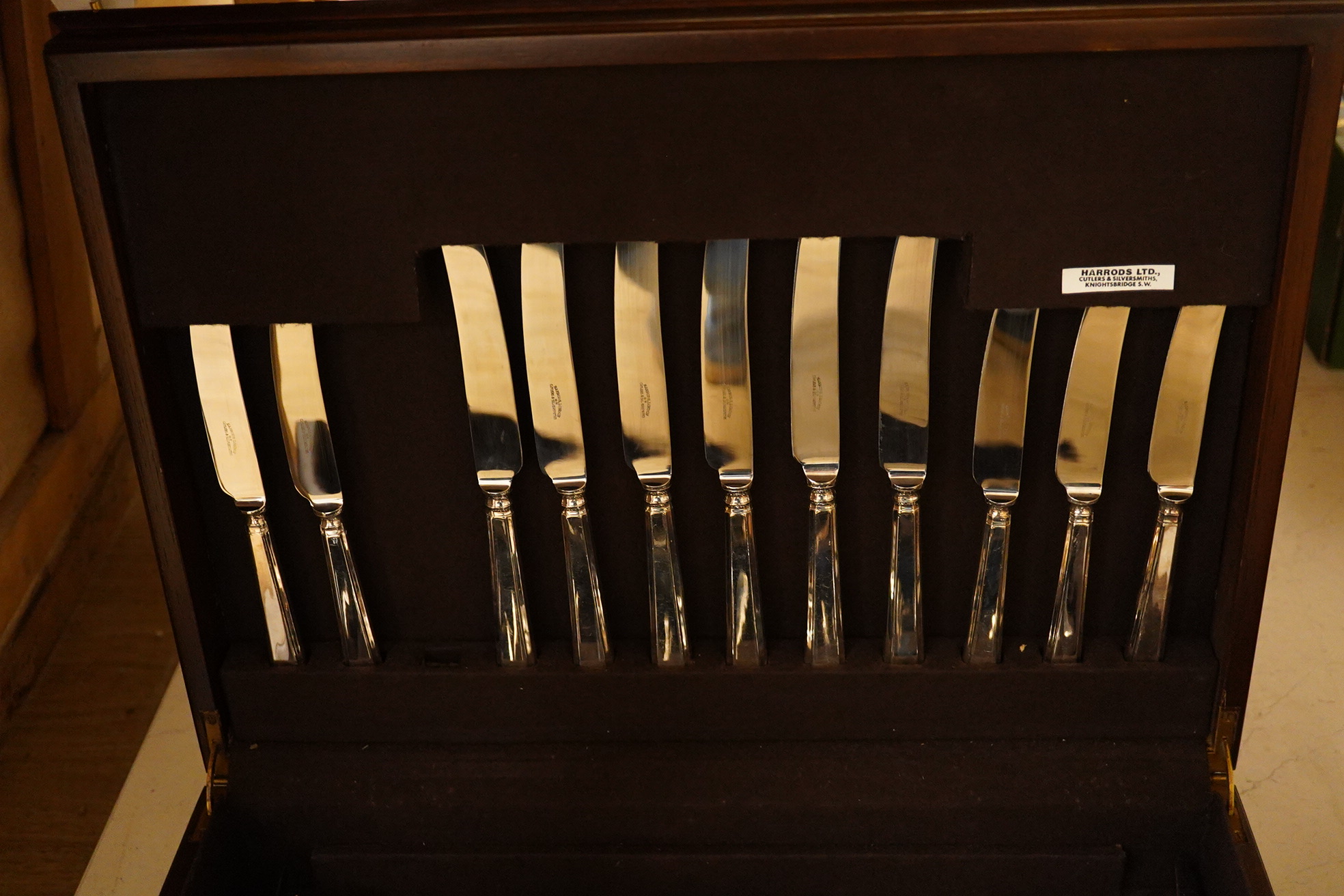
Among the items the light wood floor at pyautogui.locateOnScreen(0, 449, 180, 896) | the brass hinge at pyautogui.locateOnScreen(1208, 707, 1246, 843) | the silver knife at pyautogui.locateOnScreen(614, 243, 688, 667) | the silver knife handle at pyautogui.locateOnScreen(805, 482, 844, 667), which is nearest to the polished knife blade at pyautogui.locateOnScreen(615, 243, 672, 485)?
the silver knife at pyautogui.locateOnScreen(614, 243, 688, 667)

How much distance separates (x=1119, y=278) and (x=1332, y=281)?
94 cm

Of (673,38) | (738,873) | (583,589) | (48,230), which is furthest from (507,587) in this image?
(48,230)

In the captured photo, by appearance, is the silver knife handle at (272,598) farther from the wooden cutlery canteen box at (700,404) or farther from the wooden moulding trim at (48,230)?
the wooden moulding trim at (48,230)

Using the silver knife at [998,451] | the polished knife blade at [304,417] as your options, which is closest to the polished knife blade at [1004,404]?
the silver knife at [998,451]

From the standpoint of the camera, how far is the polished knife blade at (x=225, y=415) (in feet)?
2.43

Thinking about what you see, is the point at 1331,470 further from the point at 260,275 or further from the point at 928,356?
the point at 260,275

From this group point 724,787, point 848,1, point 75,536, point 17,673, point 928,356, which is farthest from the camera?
point 75,536

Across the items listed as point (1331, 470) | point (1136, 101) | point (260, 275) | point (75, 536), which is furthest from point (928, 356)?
point (75, 536)

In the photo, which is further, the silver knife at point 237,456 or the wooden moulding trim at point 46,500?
the wooden moulding trim at point 46,500

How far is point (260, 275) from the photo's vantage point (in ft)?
2.30

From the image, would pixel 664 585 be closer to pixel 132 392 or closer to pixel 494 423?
pixel 494 423

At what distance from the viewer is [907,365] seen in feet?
2.40

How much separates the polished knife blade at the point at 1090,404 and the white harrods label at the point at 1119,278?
3cm

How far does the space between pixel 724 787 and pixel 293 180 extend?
1.63ft
